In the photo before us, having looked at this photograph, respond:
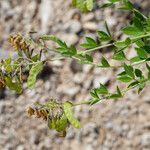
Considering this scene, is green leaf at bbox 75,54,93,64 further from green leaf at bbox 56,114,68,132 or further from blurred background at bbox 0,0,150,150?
blurred background at bbox 0,0,150,150

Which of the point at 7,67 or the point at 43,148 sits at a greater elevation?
the point at 7,67

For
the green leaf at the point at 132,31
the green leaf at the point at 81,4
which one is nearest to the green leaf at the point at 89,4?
the green leaf at the point at 81,4

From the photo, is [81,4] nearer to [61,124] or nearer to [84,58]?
[84,58]

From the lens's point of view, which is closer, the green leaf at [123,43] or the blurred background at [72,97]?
the green leaf at [123,43]

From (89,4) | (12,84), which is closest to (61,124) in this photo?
(12,84)

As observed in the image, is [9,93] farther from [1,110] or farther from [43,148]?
[43,148]

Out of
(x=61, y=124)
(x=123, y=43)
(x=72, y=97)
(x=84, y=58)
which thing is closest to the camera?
(x=61, y=124)

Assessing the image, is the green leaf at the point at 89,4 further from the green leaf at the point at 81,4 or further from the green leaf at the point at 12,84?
the green leaf at the point at 12,84

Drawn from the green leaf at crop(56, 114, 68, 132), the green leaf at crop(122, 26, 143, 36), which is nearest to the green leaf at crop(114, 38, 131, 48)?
the green leaf at crop(122, 26, 143, 36)

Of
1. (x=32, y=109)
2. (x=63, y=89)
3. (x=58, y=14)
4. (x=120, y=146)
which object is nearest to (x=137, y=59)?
(x=32, y=109)
